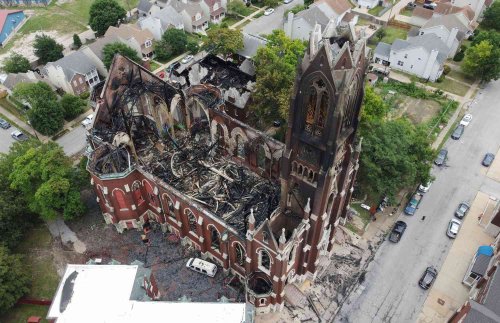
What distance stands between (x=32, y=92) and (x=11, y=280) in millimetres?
41853

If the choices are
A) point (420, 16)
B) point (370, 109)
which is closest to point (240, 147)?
point (370, 109)

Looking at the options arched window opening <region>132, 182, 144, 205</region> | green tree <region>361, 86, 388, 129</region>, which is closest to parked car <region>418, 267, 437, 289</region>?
green tree <region>361, 86, 388, 129</region>

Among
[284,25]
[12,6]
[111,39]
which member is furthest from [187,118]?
[12,6]

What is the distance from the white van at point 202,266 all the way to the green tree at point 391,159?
86.8 ft

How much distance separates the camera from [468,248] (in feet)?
193

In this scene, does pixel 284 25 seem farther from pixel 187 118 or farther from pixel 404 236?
pixel 404 236

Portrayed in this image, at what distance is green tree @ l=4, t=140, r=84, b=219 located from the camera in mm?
55938

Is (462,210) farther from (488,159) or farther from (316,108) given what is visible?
(316,108)

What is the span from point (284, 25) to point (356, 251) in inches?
2763

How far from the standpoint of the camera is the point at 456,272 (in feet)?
184

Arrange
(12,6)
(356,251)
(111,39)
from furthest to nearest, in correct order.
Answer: (12,6) < (111,39) < (356,251)

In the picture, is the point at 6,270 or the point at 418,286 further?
the point at 418,286

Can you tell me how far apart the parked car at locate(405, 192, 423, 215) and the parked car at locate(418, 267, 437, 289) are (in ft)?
33.7

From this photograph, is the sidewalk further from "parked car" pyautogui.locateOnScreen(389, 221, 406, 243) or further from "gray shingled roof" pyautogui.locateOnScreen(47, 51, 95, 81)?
"gray shingled roof" pyautogui.locateOnScreen(47, 51, 95, 81)
